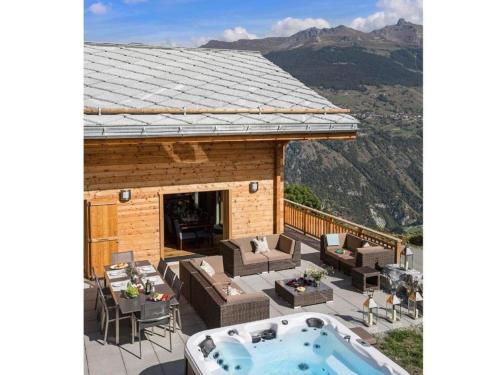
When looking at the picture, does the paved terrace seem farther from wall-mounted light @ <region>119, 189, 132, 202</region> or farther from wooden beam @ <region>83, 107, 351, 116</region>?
wooden beam @ <region>83, 107, 351, 116</region>

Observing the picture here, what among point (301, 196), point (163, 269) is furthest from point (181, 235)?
point (301, 196)

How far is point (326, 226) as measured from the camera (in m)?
13.5

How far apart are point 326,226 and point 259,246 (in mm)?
2949

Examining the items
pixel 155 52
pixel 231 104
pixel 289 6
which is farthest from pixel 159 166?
pixel 289 6

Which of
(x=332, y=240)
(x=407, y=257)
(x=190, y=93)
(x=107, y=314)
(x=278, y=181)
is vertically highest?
(x=190, y=93)

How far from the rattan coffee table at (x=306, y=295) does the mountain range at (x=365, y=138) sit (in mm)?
39784

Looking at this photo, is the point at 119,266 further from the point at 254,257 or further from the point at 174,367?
the point at 254,257

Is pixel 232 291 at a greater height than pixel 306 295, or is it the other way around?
pixel 232 291

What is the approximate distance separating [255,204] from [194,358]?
6501 millimetres

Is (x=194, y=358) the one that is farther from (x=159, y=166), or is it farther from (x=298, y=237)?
(x=298, y=237)

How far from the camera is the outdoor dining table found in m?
7.13

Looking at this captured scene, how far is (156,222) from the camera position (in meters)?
11.2

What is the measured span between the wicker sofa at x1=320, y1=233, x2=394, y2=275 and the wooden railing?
0.36 meters

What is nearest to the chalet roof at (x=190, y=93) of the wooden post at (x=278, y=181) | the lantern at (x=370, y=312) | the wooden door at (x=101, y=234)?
the wooden post at (x=278, y=181)
